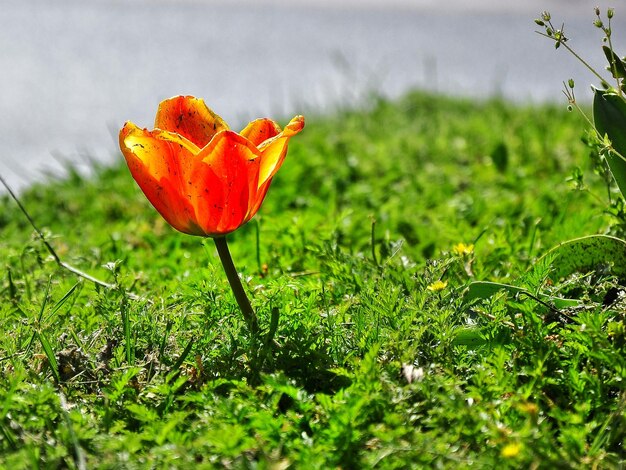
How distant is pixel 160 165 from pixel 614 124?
120 centimetres

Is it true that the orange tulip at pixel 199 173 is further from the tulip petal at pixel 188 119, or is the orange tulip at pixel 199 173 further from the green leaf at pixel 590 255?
the green leaf at pixel 590 255

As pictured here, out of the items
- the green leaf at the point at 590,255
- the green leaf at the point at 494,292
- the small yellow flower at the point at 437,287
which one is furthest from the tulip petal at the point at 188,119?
the green leaf at the point at 590,255

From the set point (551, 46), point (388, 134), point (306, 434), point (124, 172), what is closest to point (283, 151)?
point (306, 434)

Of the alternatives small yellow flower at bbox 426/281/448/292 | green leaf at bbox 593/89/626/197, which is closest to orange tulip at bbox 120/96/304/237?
small yellow flower at bbox 426/281/448/292

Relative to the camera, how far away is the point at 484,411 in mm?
1907

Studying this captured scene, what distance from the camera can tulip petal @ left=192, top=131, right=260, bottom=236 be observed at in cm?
196

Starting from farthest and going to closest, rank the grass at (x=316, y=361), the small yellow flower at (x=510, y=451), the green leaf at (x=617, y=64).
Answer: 1. the green leaf at (x=617, y=64)
2. the grass at (x=316, y=361)
3. the small yellow flower at (x=510, y=451)

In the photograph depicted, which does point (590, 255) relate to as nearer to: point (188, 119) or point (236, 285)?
point (236, 285)

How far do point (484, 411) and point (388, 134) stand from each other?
137 inches

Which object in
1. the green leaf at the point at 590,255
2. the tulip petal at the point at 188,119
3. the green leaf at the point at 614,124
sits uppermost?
the tulip petal at the point at 188,119

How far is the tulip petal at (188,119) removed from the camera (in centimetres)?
218

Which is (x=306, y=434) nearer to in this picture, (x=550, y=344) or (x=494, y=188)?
(x=550, y=344)

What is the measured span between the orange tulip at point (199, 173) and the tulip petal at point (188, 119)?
0.58 ft

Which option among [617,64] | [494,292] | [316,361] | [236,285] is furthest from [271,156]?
[617,64]
